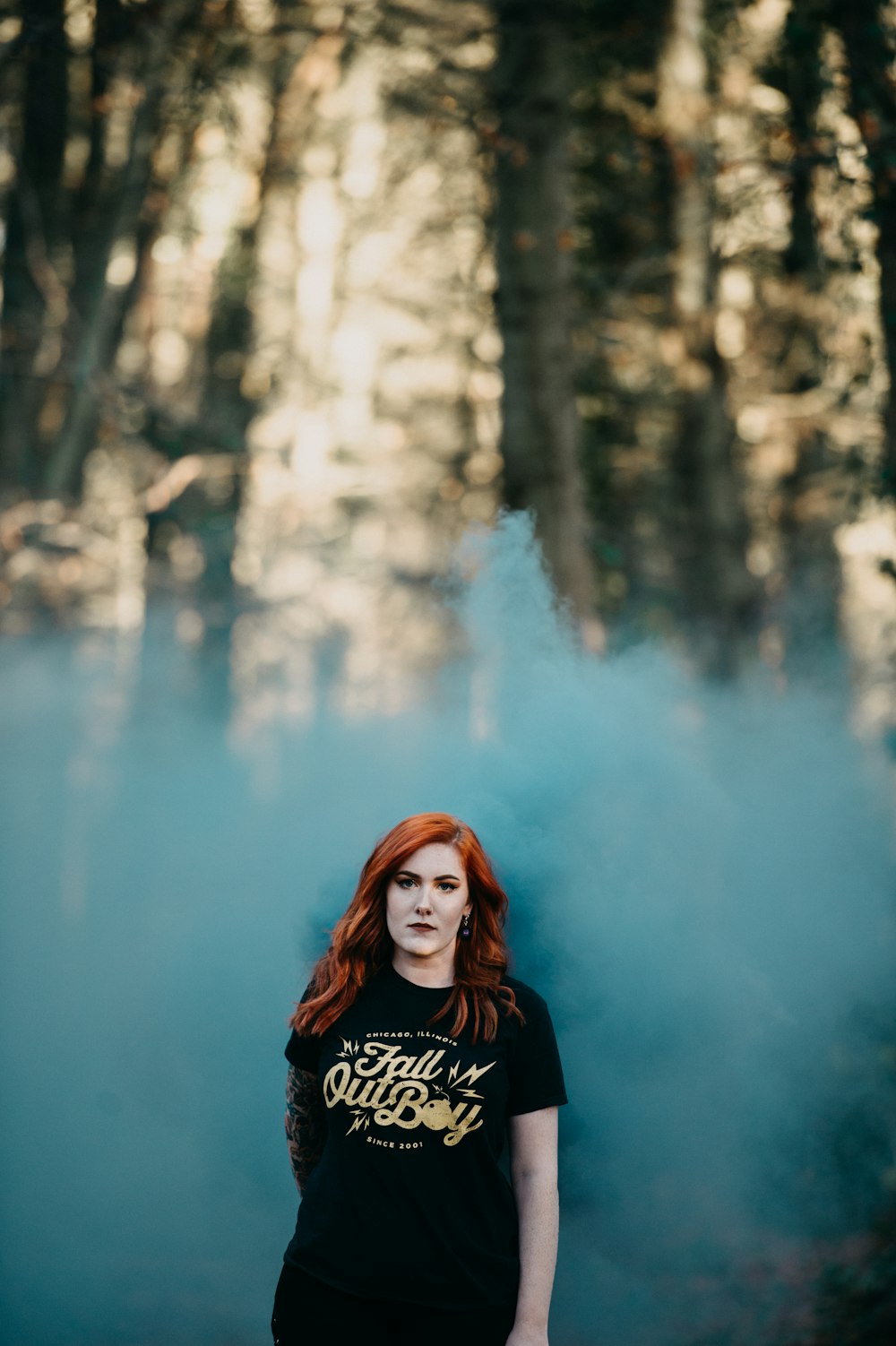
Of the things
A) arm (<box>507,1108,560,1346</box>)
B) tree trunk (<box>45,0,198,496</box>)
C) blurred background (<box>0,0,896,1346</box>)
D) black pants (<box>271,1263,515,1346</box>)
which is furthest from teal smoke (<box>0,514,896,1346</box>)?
tree trunk (<box>45,0,198,496</box>)

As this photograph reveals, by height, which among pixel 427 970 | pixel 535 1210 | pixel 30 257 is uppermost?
pixel 30 257

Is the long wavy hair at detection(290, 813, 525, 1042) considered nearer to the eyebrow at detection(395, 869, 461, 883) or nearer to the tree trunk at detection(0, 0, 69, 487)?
the eyebrow at detection(395, 869, 461, 883)

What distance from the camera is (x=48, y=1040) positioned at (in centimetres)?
478

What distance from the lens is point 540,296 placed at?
4.36m

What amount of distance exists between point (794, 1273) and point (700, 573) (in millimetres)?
4264

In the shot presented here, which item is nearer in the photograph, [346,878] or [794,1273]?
[346,878]

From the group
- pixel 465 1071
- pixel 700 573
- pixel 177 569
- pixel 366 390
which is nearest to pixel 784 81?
pixel 700 573

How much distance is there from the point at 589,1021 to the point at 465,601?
1.20 metres

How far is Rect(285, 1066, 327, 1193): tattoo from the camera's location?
2.13 m

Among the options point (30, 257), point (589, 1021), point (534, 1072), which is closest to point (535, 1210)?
point (534, 1072)

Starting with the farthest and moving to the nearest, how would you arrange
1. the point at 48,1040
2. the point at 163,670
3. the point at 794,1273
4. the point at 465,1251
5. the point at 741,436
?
the point at 163,670 < the point at 741,436 < the point at 48,1040 < the point at 794,1273 < the point at 465,1251

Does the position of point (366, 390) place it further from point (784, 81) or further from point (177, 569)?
point (784, 81)

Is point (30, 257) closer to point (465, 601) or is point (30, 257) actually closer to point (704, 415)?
point (704, 415)

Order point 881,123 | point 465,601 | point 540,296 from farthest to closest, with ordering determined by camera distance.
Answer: point 881,123 → point 540,296 → point 465,601
